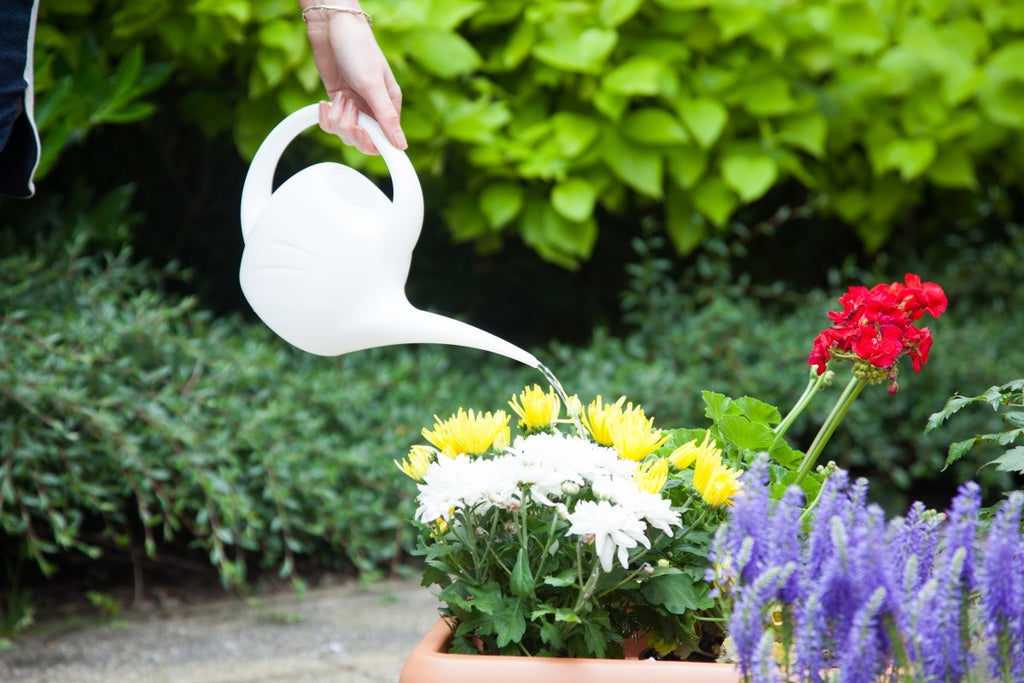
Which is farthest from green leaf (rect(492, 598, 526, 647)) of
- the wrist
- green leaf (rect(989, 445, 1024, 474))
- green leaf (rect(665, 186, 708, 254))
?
green leaf (rect(665, 186, 708, 254))

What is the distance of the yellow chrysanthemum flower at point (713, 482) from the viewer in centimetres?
104

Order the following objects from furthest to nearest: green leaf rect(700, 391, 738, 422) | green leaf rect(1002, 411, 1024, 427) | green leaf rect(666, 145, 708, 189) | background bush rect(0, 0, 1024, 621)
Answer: green leaf rect(666, 145, 708, 189), background bush rect(0, 0, 1024, 621), green leaf rect(700, 391, 738, 422), green leaf rect(1002, 411, 1024, 427)

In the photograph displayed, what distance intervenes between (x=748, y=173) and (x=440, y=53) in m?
0.96

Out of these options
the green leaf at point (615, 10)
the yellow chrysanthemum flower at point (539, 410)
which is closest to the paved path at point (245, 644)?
the yellow chrysanthemum flower at point (539, 410)

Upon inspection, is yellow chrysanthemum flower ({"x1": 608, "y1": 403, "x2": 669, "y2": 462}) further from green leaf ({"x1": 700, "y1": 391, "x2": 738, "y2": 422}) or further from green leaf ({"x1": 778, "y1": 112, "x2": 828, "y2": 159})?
green leaf ({"x1": 778, "y1": 112, "x2": 828, "y2": 159})

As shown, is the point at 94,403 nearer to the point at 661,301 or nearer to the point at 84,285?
the point at 84,285

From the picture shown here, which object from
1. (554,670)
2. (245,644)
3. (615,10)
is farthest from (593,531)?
(615,10)

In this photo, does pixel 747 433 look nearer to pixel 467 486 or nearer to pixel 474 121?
pixel 467 486

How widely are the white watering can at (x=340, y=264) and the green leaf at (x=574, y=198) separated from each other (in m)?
1.85

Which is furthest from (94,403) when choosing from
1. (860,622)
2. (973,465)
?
(973,465)

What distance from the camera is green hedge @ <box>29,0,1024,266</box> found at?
116 inches

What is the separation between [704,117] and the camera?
122 inches

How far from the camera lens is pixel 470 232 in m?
3.21

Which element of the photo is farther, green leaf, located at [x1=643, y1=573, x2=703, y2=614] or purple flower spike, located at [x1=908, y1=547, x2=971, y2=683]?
green leaf, located at [x1=643, y1=573, x2=703, y2=614]
